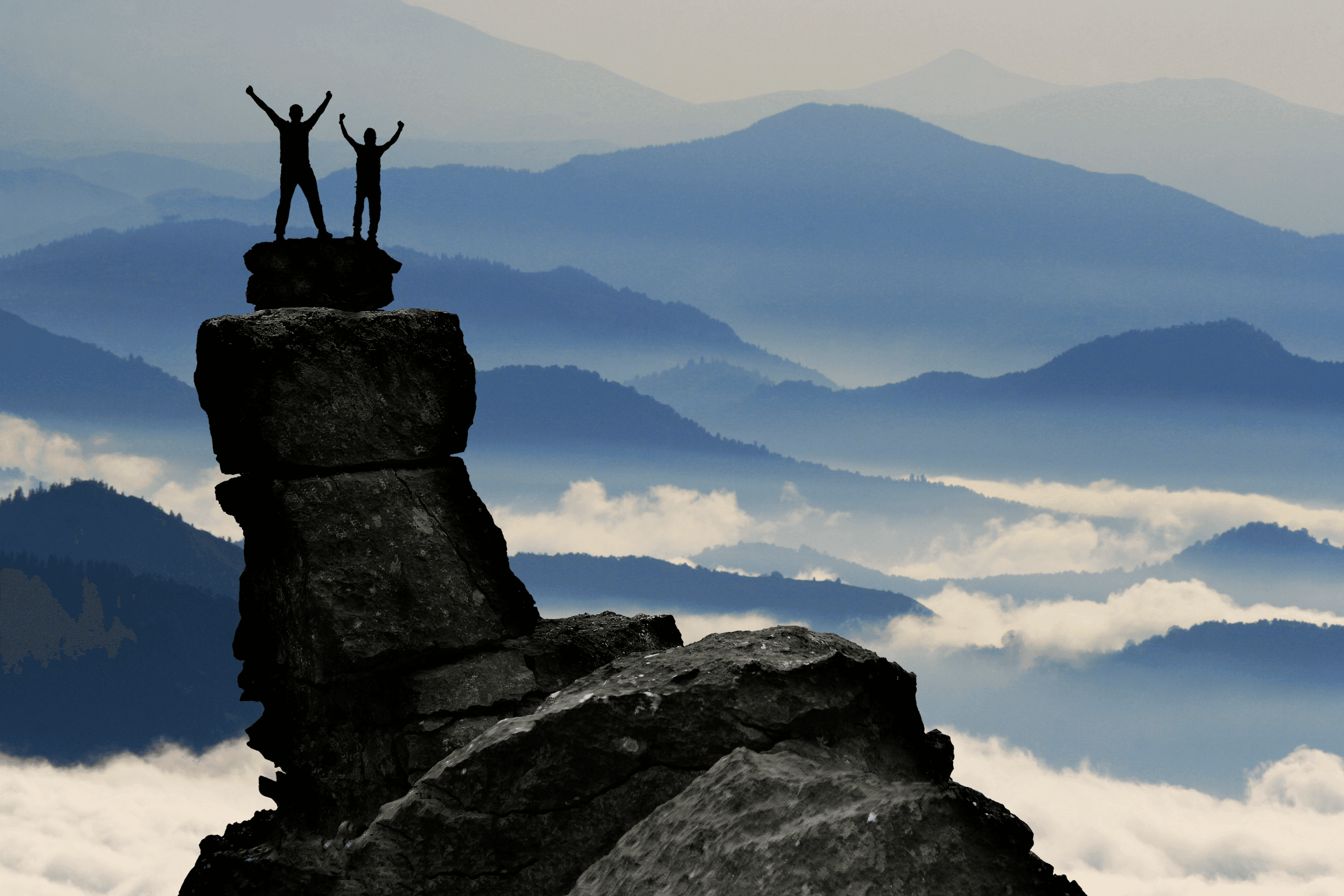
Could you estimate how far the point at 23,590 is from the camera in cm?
10700

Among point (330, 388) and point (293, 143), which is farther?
point (293, 143)

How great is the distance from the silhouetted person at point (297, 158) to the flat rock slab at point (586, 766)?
915 cm

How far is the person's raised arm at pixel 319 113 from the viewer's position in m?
15.2

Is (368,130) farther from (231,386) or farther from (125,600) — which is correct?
(125,600)

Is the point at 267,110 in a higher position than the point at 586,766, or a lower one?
higher

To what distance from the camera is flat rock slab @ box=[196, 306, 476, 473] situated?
41.6 feet

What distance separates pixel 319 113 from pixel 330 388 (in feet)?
13.8

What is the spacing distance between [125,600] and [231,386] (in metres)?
102

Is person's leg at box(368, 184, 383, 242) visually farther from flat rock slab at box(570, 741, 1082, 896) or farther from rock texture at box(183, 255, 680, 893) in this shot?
flat rock slab at box(570, 741, 1082, 896)

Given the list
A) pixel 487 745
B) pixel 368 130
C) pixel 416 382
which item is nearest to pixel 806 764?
pixel 487 745

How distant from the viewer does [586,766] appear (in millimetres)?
7621

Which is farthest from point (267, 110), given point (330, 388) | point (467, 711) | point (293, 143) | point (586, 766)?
point (586, 766)

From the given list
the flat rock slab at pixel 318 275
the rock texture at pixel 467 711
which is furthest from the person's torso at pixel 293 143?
the rock texture at pixel 467 711

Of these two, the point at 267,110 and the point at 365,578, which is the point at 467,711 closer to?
the point at 365,578
